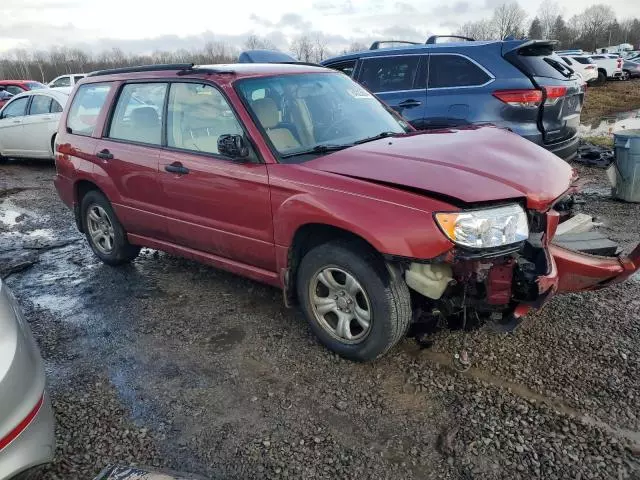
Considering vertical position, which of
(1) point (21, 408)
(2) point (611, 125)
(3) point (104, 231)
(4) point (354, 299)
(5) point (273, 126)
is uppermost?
(5) point (273, 126)

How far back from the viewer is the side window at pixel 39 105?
32.5 ft

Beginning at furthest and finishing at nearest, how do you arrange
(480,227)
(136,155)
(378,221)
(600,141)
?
(600,141), (136,155), (378,221), (480,227)

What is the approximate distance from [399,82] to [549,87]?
1.89 meters

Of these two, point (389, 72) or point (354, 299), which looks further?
point (389, 72)

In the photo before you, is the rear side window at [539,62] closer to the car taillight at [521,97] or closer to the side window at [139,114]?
the car taillight at [521,97]

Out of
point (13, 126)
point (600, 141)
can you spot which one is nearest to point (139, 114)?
point (13, 126)

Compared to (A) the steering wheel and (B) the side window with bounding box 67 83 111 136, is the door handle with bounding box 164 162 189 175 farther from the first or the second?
(B) the side window with bounding box 67 83 111 136

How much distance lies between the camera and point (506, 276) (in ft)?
9.00

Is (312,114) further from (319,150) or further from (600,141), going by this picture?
(600,141)

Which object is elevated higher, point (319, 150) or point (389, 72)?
point (389, 72)

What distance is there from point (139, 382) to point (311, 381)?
1.06 metres

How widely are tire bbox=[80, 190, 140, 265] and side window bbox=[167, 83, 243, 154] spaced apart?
48.6 inches

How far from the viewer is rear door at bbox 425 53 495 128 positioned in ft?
20.1

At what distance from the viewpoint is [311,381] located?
3.11 meters
